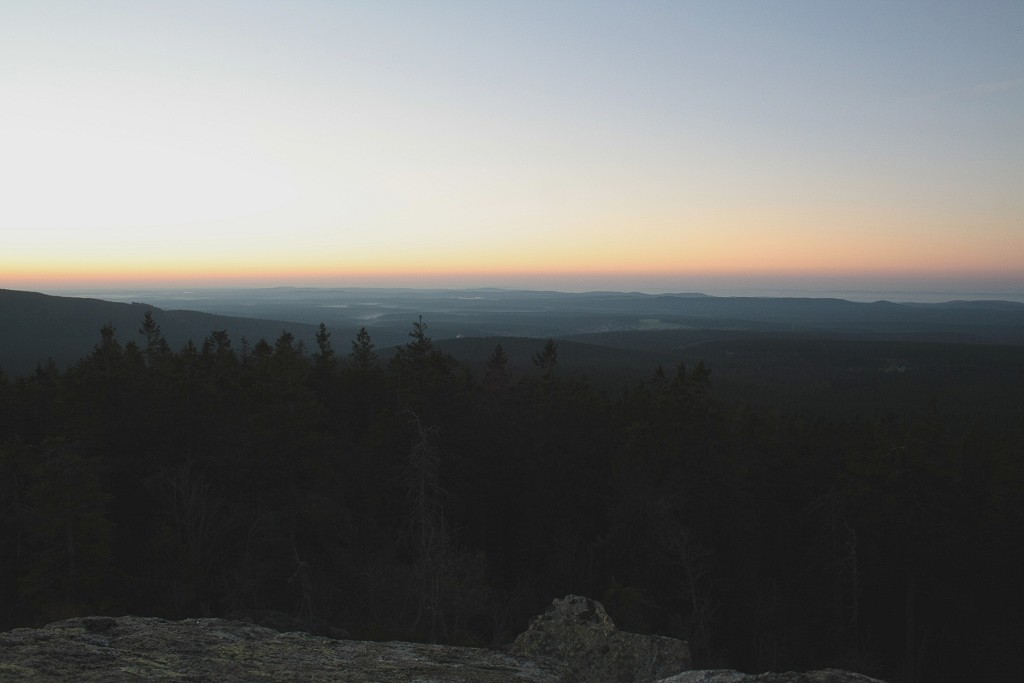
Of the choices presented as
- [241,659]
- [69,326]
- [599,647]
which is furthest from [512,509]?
[69,326]

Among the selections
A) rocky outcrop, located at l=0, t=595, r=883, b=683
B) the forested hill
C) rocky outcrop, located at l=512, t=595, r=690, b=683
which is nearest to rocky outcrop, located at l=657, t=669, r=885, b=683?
rocky outcrop, located at l=0, t=595, r=883, b=683

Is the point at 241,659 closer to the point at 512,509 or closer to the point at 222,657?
the point at 222,657

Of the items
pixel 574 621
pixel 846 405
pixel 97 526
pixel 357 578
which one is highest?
pixel 574 621

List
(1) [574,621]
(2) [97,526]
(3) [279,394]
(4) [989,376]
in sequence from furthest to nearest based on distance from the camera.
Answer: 1. (4) [989,376]
2. (3) [279,394]
3. (2) [97,526]
4. (1) [574,621]

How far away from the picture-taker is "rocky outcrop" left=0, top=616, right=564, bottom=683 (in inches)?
142

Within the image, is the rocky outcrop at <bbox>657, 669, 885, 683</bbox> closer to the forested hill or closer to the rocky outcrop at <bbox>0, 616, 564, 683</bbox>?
the rocky outcrop at <bbox>0, 616, 564, 683</bbox>

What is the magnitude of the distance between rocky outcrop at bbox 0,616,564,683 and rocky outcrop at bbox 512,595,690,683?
1.96 meters

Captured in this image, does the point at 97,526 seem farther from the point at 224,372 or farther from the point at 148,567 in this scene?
the point at 224,372

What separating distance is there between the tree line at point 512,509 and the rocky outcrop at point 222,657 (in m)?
10.8

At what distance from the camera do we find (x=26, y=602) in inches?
671

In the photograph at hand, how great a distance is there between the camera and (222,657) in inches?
162

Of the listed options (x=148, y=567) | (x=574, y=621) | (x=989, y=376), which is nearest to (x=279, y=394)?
(x=148, y=567)

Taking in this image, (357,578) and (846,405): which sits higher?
(357,578)

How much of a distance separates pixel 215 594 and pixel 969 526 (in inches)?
1270
